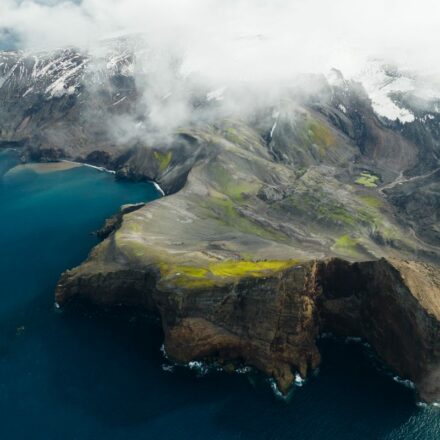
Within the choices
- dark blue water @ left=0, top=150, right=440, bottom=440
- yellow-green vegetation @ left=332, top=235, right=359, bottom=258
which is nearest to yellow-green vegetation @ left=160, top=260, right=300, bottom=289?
dark blue water @ left=0, top=150, right=440, bottom=440

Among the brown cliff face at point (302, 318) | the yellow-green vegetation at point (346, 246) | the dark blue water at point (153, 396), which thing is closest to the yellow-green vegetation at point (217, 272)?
the brown cliff face at point (302, 318)

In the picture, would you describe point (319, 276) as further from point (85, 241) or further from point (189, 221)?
point (85, 241)

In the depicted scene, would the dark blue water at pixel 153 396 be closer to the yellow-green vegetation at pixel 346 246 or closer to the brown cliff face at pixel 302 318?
the brown cliff face at pixel 302 318

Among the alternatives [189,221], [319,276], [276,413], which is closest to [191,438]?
[276,413]

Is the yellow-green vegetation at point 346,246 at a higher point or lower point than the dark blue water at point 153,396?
lower

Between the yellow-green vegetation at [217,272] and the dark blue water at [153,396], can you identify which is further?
the yellow-green vegetation at [217,272]
